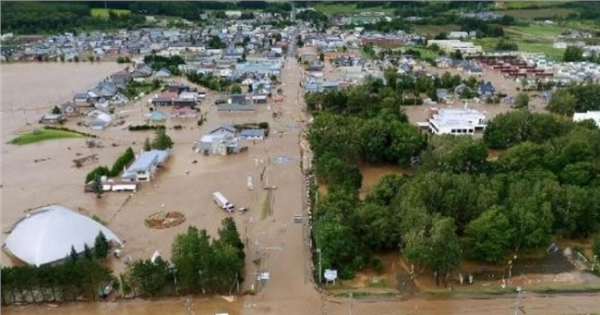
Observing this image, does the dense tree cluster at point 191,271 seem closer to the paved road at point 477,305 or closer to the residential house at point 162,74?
the paved road at point 477,305

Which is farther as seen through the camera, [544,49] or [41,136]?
[544,49]

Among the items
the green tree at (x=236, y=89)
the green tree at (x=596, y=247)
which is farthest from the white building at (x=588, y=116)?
the green tree at (x=236, y=89)

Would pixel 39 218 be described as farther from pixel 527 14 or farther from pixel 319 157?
pixel 527 14

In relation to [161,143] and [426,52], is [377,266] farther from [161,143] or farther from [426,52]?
[426,52]

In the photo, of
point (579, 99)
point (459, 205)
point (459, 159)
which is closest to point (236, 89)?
point (459, 159)

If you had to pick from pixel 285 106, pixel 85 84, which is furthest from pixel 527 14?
pixel 85 84

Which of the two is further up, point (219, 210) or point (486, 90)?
point (486, 90)
